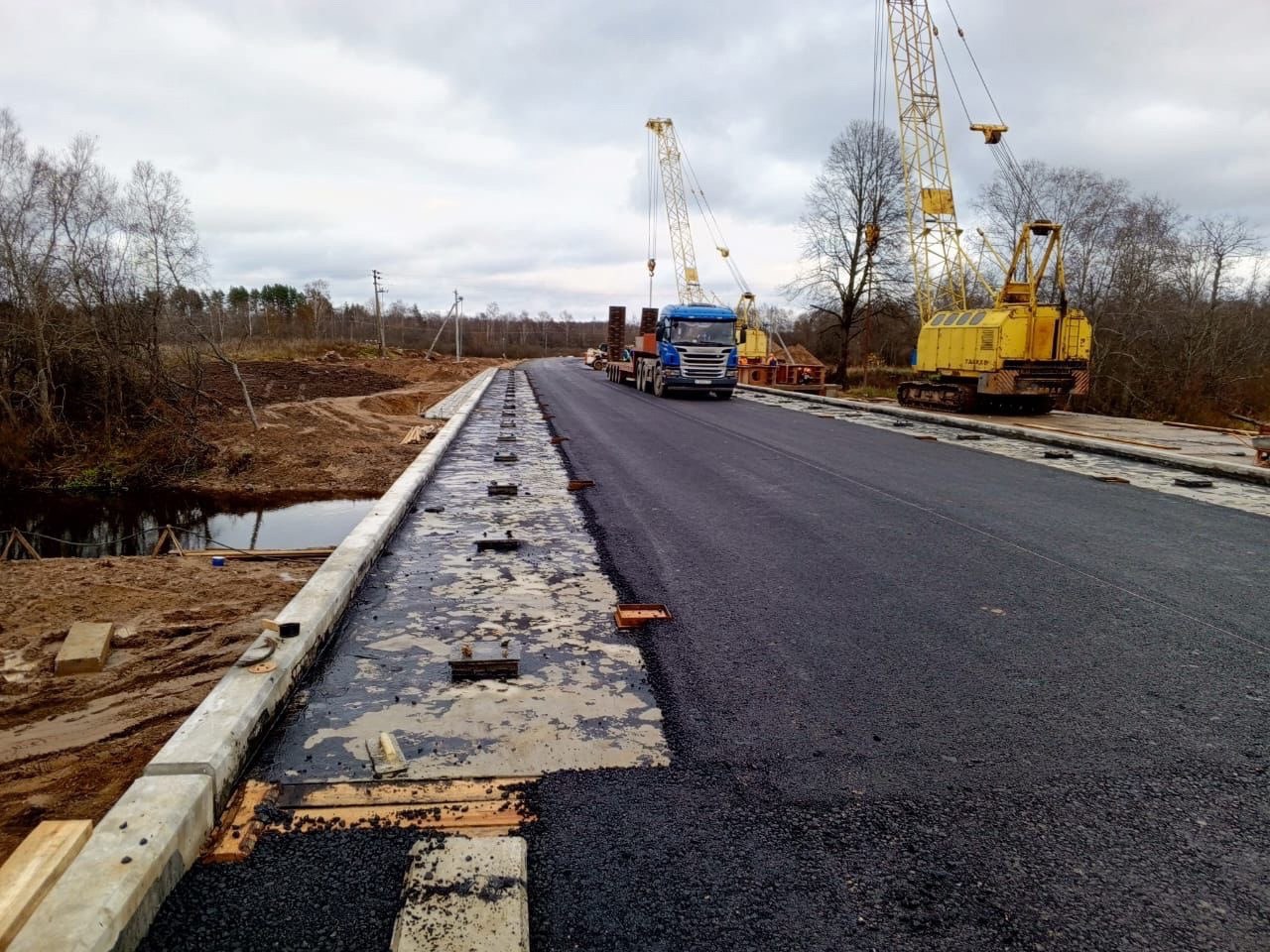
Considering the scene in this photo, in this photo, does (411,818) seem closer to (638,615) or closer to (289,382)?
(638,615)

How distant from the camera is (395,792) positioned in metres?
3.01

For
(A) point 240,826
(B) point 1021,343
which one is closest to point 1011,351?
(B) point 1021,343

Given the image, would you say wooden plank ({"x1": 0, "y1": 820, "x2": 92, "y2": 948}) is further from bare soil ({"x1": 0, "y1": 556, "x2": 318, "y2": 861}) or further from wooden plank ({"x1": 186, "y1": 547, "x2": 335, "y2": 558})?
wooden plank ({"x1": 186, "y1": 547, "x2": 335, "y2": 558})

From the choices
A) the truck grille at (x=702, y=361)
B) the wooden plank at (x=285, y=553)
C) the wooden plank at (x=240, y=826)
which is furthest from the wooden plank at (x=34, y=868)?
the truck grille at (x=702, y=361)

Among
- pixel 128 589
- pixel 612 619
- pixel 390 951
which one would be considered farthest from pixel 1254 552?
pixel 128 589

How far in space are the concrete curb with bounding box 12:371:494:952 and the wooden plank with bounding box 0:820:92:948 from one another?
120 millimetres

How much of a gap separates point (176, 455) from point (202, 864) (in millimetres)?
20567

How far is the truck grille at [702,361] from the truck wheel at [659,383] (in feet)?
3.42

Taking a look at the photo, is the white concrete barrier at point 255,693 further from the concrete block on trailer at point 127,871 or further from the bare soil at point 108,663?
the bare soil at point 108,663

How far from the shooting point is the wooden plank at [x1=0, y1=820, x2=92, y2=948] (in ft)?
7.32

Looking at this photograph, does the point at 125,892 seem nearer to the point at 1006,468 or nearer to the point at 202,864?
the point at 202,864

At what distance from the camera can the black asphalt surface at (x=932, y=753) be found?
7.99 feet

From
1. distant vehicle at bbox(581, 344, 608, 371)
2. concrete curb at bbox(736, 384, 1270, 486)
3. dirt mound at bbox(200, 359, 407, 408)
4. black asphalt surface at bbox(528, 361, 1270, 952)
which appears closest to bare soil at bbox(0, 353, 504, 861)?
black asphalt surface at bbox(528, 361, 1270, 952)

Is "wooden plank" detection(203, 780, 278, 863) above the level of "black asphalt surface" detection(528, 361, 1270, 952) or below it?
below
